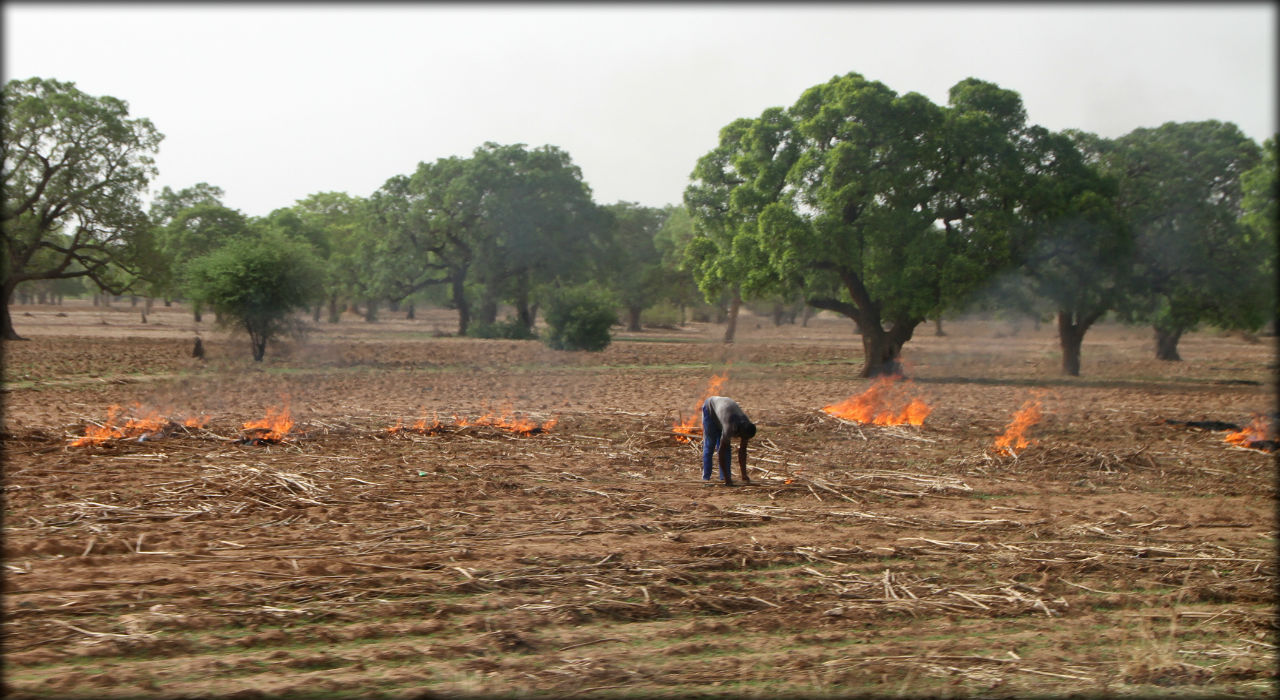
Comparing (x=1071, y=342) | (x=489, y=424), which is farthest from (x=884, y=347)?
(x=489, y=424)

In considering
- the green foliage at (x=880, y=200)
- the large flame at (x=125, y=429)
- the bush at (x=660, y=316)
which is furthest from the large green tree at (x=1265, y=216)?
the bush at (x=660, y=316)

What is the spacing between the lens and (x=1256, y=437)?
1364 centimetres

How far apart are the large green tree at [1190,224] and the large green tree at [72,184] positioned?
3397 cm

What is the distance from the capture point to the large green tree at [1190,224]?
2438 cm

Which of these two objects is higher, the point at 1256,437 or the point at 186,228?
the point at 186,228

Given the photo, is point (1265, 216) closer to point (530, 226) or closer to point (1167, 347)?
point (1167, 347)

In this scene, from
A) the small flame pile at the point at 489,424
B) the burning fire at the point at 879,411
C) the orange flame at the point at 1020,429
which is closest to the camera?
the orange flame at the point at 1020,429

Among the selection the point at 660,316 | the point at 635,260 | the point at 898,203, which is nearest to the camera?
the point at 898,203

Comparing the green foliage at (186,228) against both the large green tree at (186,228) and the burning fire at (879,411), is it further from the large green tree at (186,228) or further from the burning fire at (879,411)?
the burning fire at (879,411)

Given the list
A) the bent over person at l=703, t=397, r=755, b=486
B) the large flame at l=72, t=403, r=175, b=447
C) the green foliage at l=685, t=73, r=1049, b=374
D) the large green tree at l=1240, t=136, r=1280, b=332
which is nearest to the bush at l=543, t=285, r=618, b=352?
the green foliage at l=685, t=73, r=1049, b=374

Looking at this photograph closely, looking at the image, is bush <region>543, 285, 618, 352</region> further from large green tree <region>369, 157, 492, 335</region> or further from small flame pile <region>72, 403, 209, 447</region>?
small flame pile <region>72, 403, 209, 447</region>

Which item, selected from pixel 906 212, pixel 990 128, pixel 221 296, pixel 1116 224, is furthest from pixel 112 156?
pixel 1116 224

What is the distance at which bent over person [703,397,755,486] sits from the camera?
9.61 metres

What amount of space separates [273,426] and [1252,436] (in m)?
14.6
